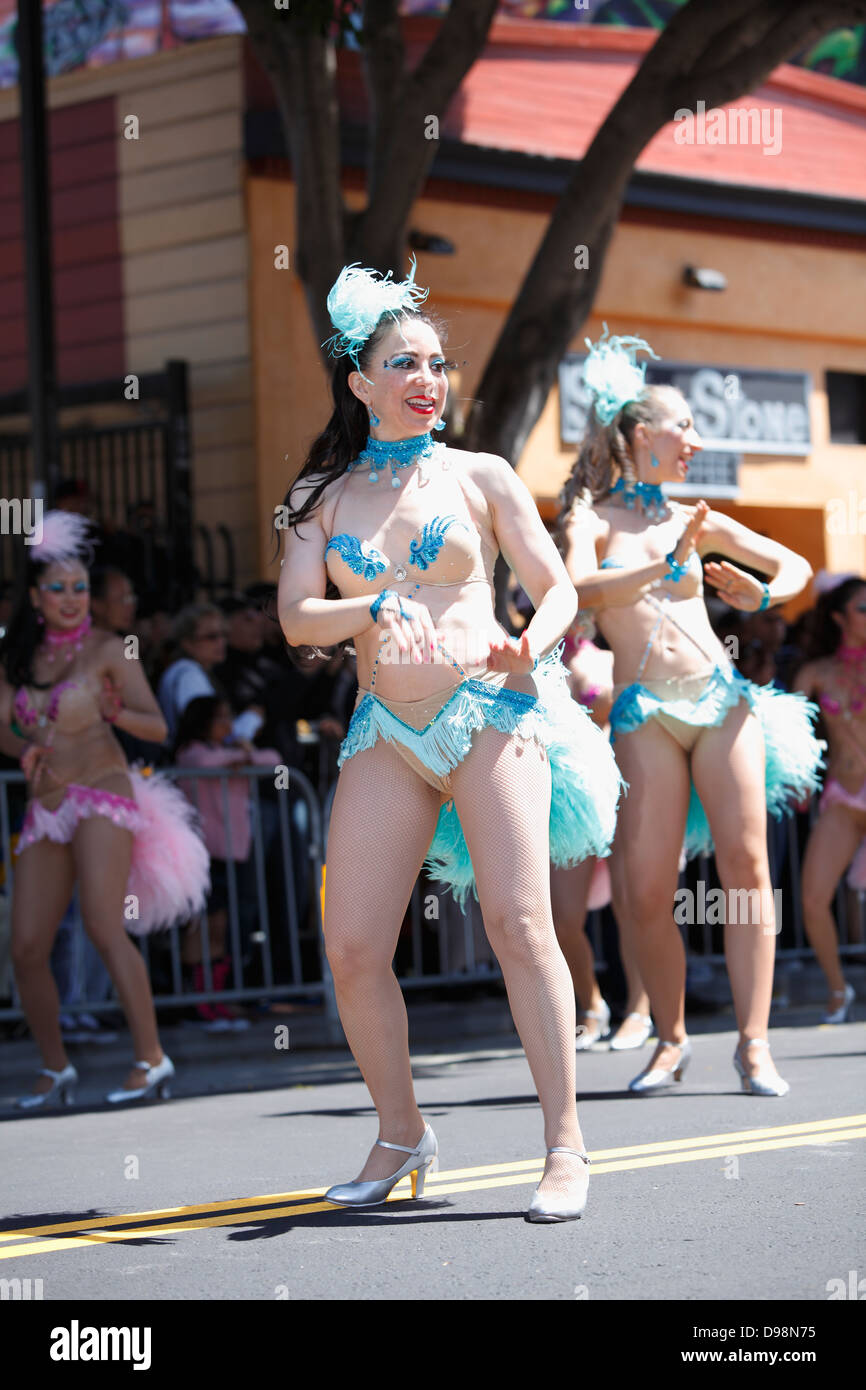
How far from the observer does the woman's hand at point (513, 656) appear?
4637 mm

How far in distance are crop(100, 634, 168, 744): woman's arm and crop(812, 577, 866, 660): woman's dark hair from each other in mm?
3816

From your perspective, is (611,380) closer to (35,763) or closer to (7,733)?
(35,763)

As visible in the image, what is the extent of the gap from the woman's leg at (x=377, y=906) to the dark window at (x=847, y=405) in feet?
47.2

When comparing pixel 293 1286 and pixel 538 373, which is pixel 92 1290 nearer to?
pixel 293 1286

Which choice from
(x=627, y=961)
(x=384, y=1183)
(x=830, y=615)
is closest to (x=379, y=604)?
(x=384, y=1183)

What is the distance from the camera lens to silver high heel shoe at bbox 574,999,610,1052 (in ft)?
28.6

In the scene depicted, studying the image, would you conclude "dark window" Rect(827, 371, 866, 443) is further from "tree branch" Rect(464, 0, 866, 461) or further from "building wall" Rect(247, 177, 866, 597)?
"tree branch" Rect(464, 0, 866, 461)

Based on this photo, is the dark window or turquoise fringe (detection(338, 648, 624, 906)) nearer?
turquoise fringe (detection(338, 648, 624, 906))

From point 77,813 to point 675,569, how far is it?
2.60m

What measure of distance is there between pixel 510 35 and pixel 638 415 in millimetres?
10621

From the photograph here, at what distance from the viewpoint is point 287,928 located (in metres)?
10.2

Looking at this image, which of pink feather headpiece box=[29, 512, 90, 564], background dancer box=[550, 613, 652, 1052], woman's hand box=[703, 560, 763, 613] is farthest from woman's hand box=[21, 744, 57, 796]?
woman's hand box=[703, 560, 763, 613]

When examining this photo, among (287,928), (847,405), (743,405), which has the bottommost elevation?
(287,928)
